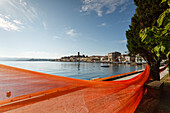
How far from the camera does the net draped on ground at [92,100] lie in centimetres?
216

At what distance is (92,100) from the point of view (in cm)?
240

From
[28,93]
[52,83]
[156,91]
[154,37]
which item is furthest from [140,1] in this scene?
[28,93]

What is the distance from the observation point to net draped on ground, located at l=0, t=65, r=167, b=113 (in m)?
2.16

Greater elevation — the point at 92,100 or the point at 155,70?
the point at 155,70

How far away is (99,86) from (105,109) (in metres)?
0.72

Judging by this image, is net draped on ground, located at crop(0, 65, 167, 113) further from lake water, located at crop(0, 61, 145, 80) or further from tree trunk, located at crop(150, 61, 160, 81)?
lake water, located at crop(0, 61, 145, 80)

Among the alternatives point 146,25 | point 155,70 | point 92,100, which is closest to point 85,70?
point 155,70

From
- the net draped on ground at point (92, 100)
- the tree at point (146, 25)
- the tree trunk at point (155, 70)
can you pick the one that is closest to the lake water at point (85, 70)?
the tree trunk at point (155, 70)

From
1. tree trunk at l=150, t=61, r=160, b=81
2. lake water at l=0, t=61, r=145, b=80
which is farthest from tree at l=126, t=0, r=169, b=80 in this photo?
lake water at l=0, t=61, r=145, b=80

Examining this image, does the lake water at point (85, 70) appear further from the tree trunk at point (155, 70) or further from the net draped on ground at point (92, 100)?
the net draped on ground at point (92, 100)

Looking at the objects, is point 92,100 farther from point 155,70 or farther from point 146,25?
point 146,25

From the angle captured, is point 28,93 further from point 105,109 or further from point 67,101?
point 105,109

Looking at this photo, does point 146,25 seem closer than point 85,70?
Yes

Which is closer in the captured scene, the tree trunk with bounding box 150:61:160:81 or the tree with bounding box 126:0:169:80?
the tree with bounding box 126:0:169:80
